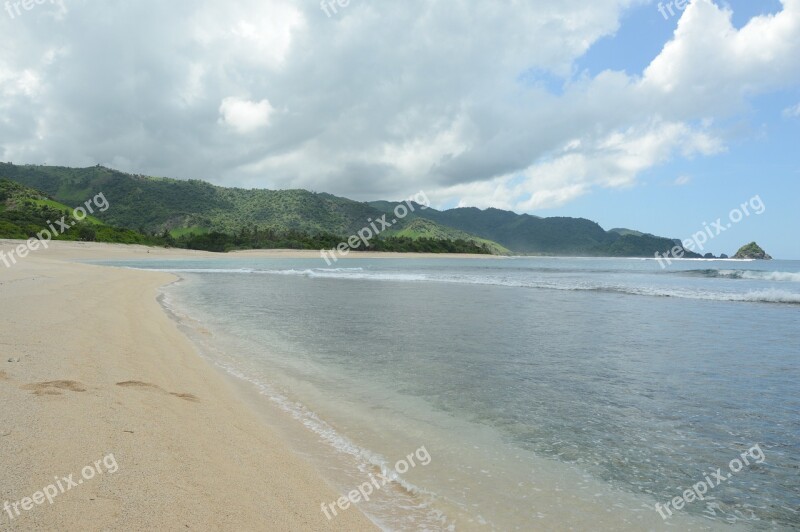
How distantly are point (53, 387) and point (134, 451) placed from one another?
7.01ft

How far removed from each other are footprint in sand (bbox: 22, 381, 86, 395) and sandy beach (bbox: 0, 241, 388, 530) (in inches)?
0.4

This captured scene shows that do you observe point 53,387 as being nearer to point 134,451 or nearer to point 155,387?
point 155,387

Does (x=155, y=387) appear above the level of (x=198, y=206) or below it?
below

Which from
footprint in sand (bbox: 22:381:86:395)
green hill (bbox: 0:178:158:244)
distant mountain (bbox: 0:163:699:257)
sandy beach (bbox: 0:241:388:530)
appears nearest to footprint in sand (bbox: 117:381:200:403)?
sandy beach (bbox: 0:241:388:530)

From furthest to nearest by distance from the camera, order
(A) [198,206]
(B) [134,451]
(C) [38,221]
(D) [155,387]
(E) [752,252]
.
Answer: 1. (A) [198,206]
2. (E) [752,252]
3. (C) [38,221]
4. (D) [155,387]
5. (B) [134,451]

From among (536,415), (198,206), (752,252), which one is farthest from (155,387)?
(752,252)

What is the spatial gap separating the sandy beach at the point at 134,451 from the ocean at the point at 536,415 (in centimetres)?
67

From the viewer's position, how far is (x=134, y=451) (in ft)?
13.1

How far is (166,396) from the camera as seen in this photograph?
595cm

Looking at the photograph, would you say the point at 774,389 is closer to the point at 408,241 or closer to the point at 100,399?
the point at 100,399

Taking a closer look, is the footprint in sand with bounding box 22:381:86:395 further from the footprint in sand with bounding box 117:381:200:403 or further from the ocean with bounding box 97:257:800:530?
the ocean with bounding box 97:257:800:530

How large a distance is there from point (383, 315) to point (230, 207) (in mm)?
170938

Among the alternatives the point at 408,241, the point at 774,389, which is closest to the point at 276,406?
the point at 774,389

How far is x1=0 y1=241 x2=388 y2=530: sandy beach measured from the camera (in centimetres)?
315
